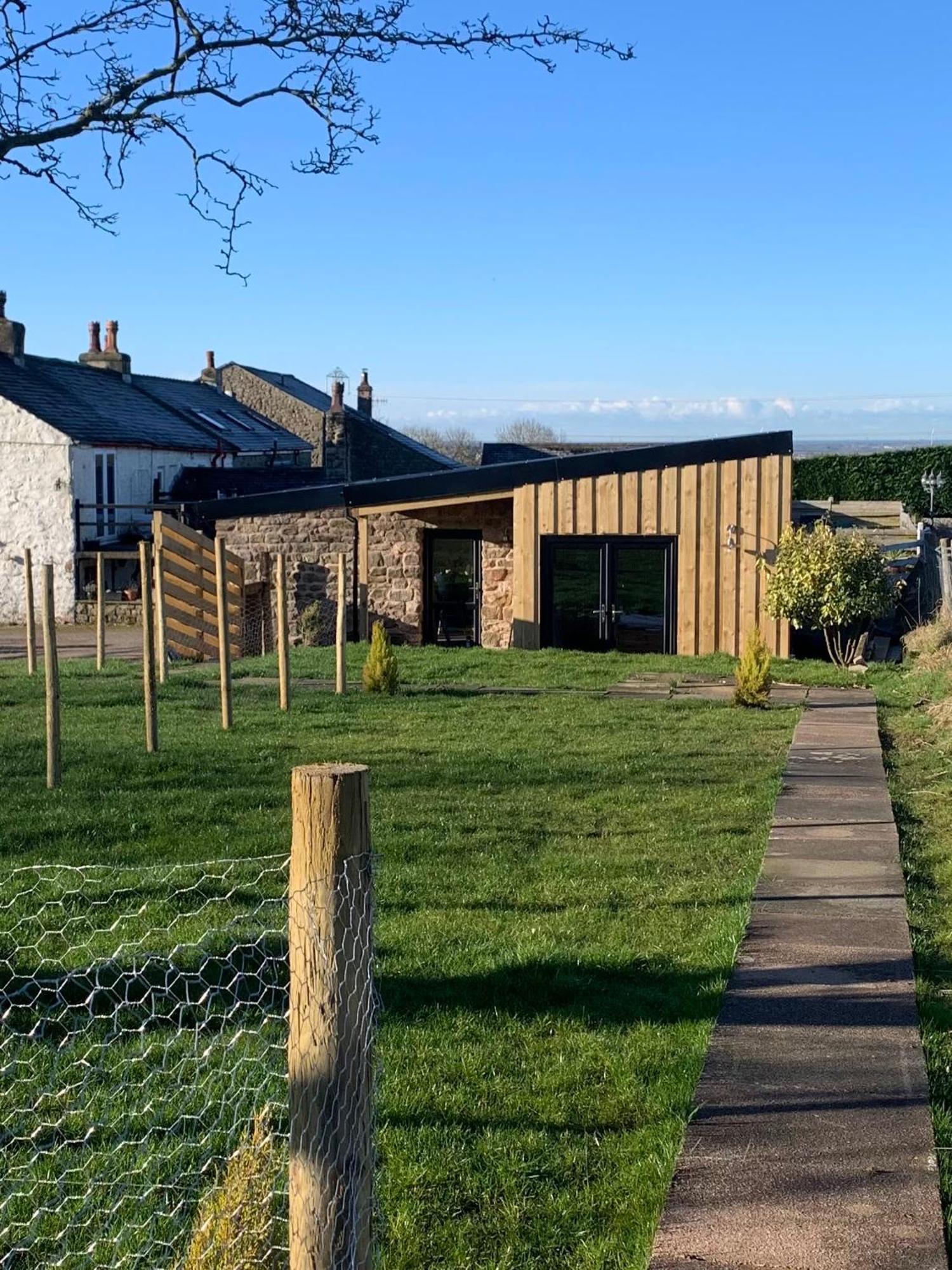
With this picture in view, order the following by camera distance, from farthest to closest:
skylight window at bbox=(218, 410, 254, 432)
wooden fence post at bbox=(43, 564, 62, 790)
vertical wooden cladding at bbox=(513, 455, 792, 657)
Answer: skylight window at bbox=(218, 410, 254, 432), vertical wooden cladding at bbox=(513, 455, 792, 657), wooden fence post at bbox=(43, 564, 62, 790)

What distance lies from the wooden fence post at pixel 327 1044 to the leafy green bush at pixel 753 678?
12.7 meters

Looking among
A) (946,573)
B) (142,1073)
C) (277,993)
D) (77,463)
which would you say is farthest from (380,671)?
(77,463)

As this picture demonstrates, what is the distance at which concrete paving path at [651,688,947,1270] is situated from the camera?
401 cm

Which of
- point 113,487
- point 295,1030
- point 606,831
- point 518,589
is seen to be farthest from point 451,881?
point 113,487

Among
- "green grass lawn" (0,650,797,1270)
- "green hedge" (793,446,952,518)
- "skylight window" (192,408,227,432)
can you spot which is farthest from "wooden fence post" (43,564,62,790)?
"green hedge" (793,446,952,518)

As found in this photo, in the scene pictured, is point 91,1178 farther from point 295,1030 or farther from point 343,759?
point 343,759

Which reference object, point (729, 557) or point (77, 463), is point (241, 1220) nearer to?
point (729, 557)

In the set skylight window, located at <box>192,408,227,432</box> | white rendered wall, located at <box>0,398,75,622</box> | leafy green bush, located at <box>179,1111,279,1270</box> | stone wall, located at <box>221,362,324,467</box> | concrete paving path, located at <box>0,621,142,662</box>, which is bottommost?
concrete paving path, located at <box>0,621,142,662</box>

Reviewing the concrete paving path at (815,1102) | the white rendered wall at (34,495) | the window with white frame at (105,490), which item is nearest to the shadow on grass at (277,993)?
the concrete paving path at (815,1102)

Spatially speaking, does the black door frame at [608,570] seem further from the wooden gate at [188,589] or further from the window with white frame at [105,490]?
the window with white frame at [105,490]

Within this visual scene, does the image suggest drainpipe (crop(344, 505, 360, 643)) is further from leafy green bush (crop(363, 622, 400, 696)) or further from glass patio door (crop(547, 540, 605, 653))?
leafy green bush (crop(363, 622, 400, 696))

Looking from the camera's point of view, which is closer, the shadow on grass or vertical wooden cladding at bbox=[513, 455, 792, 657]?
the shadow on grass

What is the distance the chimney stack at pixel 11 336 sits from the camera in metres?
34.8

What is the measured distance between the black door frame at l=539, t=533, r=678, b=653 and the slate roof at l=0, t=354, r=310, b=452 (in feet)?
49.6
